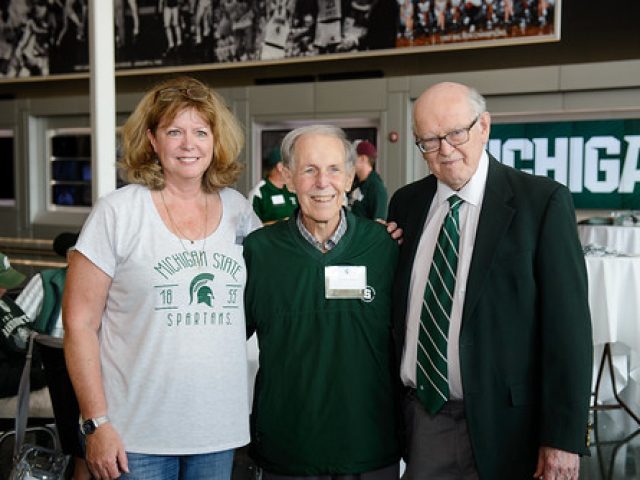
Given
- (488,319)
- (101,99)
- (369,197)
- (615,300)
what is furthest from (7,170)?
(488,319)

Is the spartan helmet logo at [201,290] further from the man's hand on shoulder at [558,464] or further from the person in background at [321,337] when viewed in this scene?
the man's hand on shoulder at [558,464]

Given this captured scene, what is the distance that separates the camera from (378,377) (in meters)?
2.04

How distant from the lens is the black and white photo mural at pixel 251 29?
29.9ft

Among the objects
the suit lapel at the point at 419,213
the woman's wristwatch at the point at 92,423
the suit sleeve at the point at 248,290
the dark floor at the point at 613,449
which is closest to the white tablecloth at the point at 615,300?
the dark floor at the point at 613,449

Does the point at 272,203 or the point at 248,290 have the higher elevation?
the point at 272,203

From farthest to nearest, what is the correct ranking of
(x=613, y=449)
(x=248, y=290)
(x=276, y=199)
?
1. (x=276, y=199)
2. (x=613, y=449)
3. (x=248, y=290)

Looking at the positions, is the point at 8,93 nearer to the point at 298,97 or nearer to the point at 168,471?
the point at 298,97

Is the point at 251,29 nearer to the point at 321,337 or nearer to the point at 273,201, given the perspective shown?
the point at 273,201

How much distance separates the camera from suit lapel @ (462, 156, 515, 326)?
1.91 metres

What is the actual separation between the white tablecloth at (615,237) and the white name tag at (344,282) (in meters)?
5.36

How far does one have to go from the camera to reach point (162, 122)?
1.94 meters

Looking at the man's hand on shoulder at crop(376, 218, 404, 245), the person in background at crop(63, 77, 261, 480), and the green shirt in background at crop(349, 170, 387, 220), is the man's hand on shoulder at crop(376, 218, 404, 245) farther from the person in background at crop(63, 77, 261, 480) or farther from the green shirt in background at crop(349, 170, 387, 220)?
the green shirt in background at crop(349, 170, 387, 220)

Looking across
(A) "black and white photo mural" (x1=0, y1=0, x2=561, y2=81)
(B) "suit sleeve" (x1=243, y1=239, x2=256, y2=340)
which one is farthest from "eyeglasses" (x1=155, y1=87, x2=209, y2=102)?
(A) "black and white photo mural" (x1=0, y1=0, x2=561, y2=81)

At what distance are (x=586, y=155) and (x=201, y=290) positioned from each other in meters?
8.33
